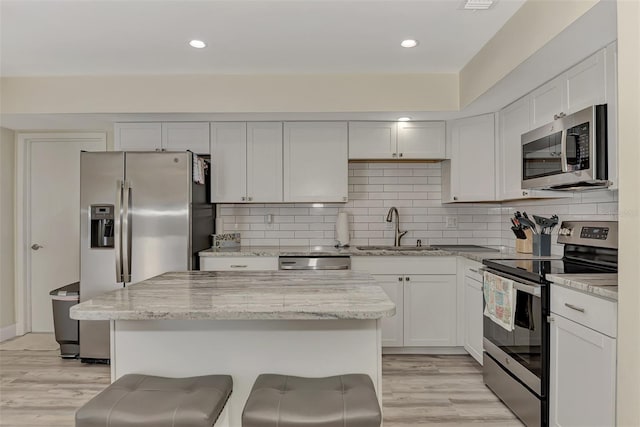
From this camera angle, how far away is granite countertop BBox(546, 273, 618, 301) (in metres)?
1.73

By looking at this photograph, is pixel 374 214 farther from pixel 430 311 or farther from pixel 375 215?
pixel 430 311

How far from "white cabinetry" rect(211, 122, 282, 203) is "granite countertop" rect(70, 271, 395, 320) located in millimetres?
1847

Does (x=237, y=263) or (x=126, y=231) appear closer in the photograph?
(x=126, y=231)

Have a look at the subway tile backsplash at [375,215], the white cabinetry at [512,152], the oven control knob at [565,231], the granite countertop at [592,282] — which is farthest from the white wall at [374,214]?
the granite countertop at [592,282]

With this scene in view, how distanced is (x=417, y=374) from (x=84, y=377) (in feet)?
8.46

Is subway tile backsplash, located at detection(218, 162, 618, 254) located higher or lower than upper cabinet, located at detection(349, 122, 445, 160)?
lower

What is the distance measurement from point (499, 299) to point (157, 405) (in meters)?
2.07

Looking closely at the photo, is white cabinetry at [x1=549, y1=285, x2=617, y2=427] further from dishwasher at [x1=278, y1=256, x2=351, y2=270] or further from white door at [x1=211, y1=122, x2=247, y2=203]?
white door at [x1=211, y1=122, x2=247, y2=203]

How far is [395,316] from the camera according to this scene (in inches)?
144

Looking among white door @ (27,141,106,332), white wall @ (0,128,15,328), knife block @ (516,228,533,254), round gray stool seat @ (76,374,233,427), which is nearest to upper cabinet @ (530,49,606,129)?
knife block @ (516,228,533,254)

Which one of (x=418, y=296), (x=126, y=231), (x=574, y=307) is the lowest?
(x=418, y=296)

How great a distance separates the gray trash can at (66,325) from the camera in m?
3.55

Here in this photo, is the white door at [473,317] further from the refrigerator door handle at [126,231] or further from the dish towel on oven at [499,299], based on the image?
the refrigerator door handle at [126,231]

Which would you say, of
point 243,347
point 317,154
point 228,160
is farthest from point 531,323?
point 228,160
